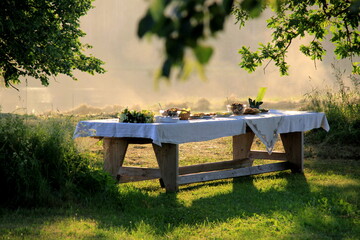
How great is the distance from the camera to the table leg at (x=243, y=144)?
7.80 meters

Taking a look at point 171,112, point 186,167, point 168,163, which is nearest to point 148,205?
point 168,163

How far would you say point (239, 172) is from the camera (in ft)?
23.1

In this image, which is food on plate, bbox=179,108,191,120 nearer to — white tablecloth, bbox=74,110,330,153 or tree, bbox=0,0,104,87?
→ white tablecloth, bbox=74,110,330,153

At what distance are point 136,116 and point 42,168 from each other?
1398 millimetres

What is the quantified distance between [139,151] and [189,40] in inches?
356

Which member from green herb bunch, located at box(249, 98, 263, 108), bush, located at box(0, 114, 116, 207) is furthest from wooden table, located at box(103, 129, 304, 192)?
bush, located at box(0, 114, 116, 207)

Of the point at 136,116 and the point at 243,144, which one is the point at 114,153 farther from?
the point at 243,144

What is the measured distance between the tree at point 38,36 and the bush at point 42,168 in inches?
200

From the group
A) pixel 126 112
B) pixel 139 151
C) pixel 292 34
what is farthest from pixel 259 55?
pixel 126 112

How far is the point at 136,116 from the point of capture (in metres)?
6.09

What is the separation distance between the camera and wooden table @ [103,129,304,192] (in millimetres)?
6074

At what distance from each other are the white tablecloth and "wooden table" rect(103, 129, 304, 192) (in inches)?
9.8

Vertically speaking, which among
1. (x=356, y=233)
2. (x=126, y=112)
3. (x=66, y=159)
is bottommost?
(x=356, y=233)

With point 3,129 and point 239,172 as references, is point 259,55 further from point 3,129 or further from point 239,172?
point 3,129
